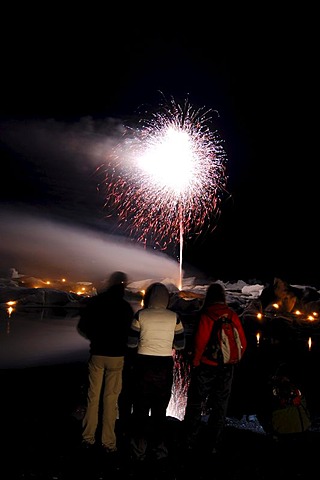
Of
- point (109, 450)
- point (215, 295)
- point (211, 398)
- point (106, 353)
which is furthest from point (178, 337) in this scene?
point (109, 450)

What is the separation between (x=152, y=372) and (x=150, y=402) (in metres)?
0.43

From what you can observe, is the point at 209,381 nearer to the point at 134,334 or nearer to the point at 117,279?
the point at 134,334

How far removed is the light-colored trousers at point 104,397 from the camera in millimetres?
5098

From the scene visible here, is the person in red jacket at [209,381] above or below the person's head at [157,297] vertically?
below

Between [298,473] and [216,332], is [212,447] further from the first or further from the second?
[216,332]

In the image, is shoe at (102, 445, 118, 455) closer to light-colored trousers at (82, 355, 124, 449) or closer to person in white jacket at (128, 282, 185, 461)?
light-colored trousers at (82, 355, 124, 449)

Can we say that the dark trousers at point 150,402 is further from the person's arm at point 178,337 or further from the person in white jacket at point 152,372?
the person's arm at point 178,337

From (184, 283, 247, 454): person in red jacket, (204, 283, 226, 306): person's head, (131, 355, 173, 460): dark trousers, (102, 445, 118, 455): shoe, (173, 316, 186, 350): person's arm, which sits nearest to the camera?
(131, 355, 173, 460): dark trousers

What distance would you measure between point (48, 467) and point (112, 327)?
1.82 meters

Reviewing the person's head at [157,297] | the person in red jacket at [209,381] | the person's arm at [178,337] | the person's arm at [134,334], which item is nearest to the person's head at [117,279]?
the person's head at [157,297]

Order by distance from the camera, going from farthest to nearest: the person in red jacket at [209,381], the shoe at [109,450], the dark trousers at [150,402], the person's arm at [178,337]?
the person in red jacket at [209,381] < the person's arm at [178,337] < the shoe at [109,450] < the dark trousers at [150,402]

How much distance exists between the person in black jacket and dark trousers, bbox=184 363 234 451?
110 cm

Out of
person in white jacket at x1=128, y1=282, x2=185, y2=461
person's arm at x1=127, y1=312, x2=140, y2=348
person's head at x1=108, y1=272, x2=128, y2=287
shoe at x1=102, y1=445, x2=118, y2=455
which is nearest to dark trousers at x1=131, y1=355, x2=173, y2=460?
person in white jacket at x1=128, y1=282, x2=185, y2=461

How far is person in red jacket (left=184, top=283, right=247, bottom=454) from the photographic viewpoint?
528 centimetres
